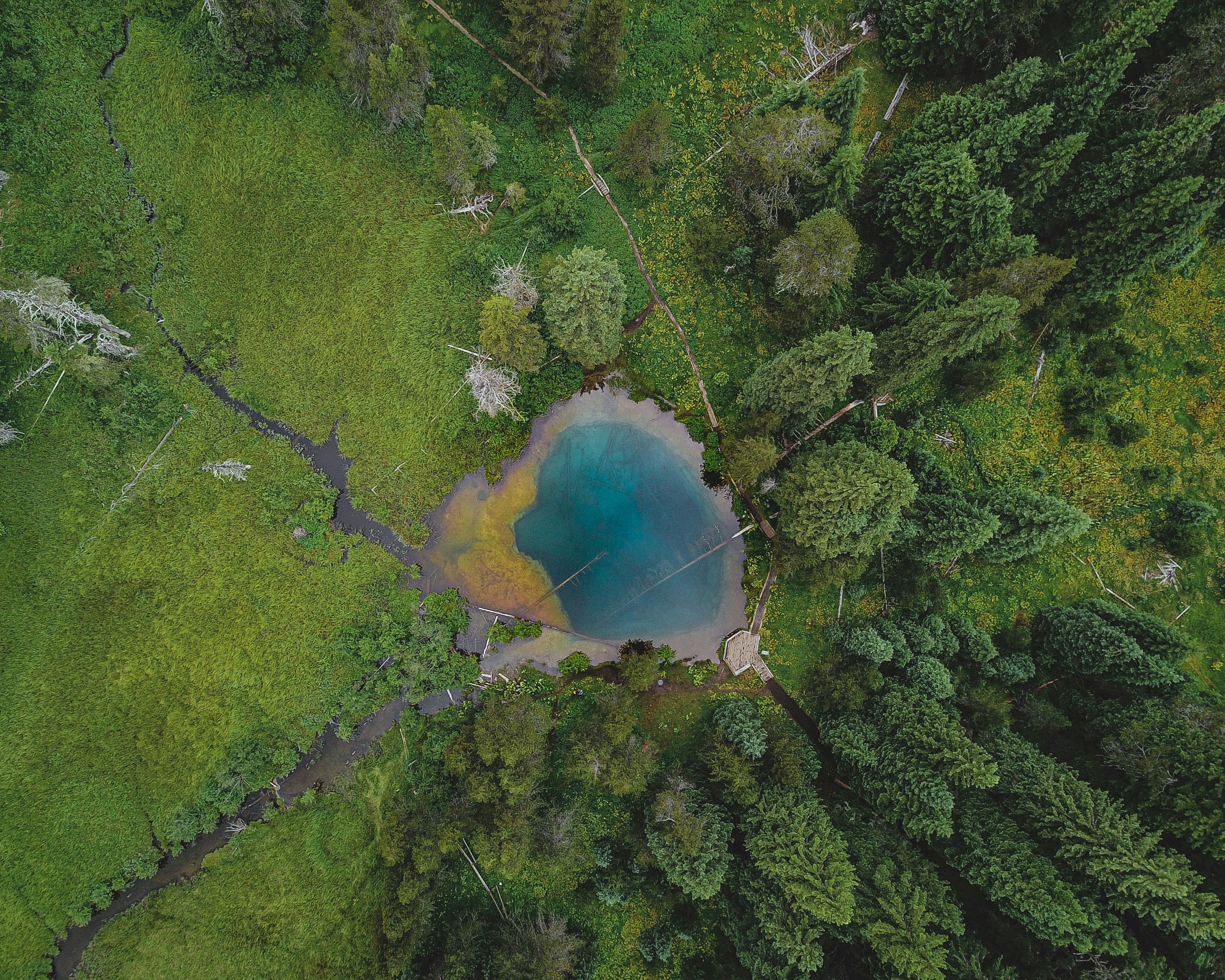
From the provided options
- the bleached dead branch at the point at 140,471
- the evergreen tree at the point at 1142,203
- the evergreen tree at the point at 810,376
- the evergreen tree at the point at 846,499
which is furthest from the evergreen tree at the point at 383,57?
the evergreen tree at the point at 1142,203

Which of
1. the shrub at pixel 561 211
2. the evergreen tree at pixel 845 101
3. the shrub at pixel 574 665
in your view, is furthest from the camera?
the shrub at pixel 574 665

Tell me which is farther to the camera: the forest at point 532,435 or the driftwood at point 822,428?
the driftwood at point 822,428

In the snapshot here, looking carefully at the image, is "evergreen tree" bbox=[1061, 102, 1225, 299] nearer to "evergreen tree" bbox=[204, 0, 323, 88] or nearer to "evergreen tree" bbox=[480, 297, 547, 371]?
"evergreen tree" bbox=[480, 297, 547, 371]

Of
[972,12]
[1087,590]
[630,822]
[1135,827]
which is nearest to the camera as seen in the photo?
[1135,827]

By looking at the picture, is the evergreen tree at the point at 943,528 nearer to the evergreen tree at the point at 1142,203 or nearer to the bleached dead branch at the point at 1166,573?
the bleached dead branch at the point at 1166,573

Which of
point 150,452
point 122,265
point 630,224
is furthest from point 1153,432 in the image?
point 122,265

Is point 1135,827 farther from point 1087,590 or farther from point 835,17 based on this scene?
point 835,17

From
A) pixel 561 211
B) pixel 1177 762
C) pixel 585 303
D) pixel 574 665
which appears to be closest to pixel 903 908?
pixel 1177 762
